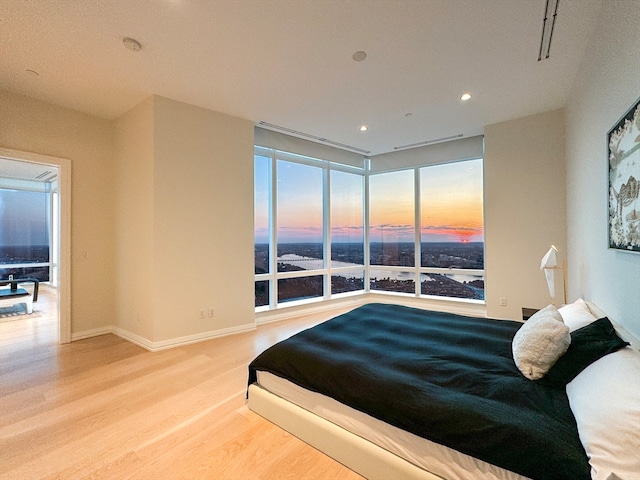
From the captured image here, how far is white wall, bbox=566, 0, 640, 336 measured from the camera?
1.65 metres

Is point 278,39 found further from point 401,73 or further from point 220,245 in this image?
point 220,245

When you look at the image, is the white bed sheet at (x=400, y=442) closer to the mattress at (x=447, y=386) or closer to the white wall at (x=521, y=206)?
the mattress at (x=447, y=386)

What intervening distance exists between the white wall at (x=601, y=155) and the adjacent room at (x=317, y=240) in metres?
0.03

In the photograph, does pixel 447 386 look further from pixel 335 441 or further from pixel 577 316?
pixel 577 316

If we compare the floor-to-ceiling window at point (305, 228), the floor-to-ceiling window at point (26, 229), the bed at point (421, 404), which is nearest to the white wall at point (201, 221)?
the floor-to-ceiling window at point (305, 228)

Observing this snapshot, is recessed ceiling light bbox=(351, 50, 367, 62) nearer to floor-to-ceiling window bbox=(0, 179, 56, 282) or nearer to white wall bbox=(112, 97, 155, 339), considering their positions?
white wall bbox=(112, 97, 155, 339)

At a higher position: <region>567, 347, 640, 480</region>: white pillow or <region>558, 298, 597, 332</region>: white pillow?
<region>558, 298, 597, 332</region>: white pillow

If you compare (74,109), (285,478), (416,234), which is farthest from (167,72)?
(416,234)

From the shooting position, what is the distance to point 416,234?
5.45 metres

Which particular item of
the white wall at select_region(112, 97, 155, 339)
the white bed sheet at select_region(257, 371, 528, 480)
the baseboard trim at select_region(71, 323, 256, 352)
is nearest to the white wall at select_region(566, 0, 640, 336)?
the white bed sheet at select_region(257, 371, 528, 480)

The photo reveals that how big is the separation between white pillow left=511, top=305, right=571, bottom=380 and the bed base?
2.57 feet

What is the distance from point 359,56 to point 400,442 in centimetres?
295

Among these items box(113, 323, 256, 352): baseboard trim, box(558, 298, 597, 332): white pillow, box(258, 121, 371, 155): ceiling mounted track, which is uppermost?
box(258, 121, 371, 155): ceiling mounted track

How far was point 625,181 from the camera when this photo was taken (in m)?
1.70
